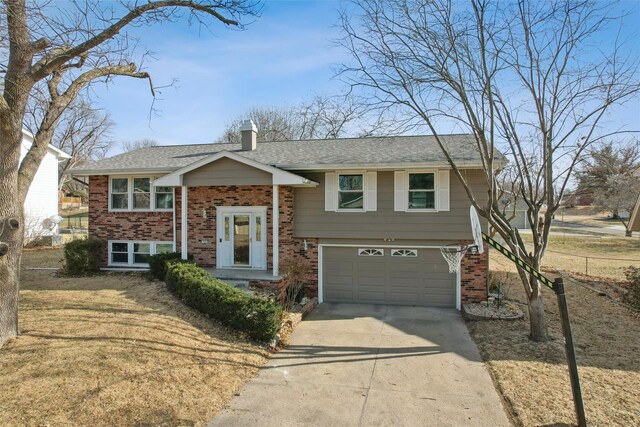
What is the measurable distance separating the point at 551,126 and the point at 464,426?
591cm

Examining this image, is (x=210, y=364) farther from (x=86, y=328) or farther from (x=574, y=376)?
(x=574, y=376)

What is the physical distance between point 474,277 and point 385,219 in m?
3.03

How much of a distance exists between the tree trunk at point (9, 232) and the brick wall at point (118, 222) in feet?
22.2

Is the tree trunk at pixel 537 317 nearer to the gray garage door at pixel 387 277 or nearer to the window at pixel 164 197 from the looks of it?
the gray garage door at pixel 387 277

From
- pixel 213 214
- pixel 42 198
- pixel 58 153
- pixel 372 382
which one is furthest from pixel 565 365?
pixel 58 153

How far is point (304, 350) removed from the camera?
790 centimetres

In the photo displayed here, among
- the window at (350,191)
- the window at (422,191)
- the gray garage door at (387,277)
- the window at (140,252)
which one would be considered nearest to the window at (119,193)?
the window at (140,252)

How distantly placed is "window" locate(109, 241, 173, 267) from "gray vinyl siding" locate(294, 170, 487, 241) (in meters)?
4.89

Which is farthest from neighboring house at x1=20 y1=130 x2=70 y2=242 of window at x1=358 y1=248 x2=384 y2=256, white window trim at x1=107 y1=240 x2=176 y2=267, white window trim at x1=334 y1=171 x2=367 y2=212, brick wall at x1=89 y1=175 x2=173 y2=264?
window at x1=358 y1=248 x2=384 y2=256

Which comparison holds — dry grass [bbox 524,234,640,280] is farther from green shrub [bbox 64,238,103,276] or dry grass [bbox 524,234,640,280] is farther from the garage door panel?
green shrub [bbox 64,238,103,276]

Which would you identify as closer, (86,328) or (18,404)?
(18,404)

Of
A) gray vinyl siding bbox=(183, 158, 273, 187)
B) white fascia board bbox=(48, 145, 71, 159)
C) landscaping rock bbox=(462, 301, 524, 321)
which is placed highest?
white fascia board bbox=(48, 145, 71, 159)

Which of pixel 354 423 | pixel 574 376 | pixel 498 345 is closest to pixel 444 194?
pixel 498 345

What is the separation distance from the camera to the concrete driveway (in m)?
5.29
